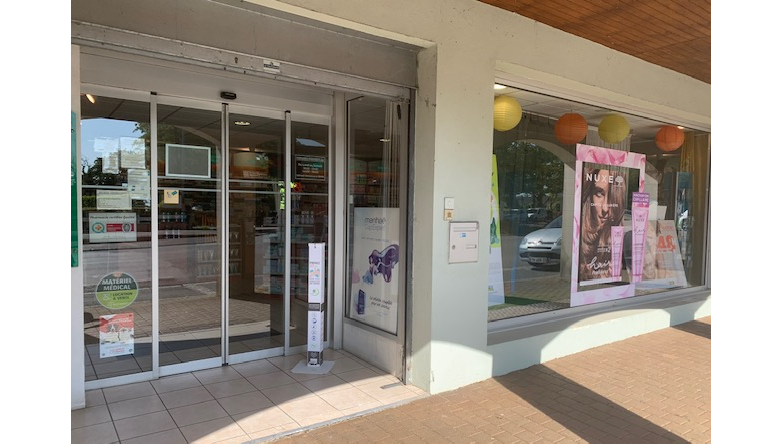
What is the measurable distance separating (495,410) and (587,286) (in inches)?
117

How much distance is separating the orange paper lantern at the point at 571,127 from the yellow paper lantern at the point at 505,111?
2.50 feet

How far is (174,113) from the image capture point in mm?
4438

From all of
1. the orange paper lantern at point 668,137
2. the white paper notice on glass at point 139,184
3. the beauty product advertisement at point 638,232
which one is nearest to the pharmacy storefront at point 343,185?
the white paper notice on glass at point 139,184

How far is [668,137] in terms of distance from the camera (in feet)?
21.7

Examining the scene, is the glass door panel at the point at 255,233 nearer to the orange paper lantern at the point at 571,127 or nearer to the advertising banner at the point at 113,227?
the advertising banner at the point at 113,227

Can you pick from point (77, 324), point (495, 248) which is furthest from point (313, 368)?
point (495, 248)

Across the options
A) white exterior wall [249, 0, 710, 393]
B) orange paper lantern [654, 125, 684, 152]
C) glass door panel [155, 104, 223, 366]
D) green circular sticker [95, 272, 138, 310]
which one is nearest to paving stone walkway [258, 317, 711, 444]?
white exterior wall [249, 0, 710, 393]

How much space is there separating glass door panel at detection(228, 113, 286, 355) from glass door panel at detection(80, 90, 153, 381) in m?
0.81

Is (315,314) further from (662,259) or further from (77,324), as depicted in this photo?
(662,259)

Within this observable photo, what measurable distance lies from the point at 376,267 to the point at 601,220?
Result: 3.38 m

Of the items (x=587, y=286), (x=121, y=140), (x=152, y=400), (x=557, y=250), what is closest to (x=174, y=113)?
(x=121, y=140)

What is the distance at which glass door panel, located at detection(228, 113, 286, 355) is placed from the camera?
4.86 meters

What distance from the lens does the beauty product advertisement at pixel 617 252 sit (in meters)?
6.53

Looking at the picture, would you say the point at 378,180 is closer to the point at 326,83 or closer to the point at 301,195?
the point at 301,195
